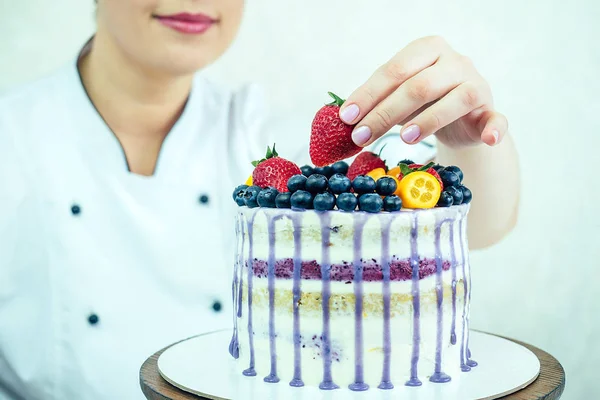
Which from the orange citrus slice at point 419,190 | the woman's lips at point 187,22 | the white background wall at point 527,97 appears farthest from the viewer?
the white background wall at point 527,97

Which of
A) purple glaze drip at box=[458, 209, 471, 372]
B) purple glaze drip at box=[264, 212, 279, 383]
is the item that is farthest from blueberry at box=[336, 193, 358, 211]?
purple glaze drip at box=[458, 209, 471, 372]

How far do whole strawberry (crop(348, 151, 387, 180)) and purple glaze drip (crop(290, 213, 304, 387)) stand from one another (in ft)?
0.81

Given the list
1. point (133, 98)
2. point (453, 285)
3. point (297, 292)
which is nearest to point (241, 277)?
point (297, 292)

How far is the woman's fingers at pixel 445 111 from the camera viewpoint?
3.74 ft

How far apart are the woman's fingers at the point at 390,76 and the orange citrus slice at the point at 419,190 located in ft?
0.55

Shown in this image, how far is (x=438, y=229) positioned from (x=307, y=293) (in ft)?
0.76

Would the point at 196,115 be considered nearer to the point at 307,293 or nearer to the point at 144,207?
the point at 144,207

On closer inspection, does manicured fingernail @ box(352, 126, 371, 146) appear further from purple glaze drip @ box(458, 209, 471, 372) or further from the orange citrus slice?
purple glaze drip @ box(458, 209, 471, 372)

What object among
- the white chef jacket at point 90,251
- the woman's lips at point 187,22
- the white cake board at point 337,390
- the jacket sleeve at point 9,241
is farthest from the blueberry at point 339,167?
the jacket sleeve at point 9,241

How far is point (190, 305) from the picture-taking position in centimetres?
194

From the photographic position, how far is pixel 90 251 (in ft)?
6.07

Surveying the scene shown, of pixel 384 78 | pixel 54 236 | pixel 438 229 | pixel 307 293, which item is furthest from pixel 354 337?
pixel 54 236

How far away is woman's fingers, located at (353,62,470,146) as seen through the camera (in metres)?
1.11

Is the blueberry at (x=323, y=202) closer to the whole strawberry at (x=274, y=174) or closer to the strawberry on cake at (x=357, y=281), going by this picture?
the strawberry on cake at (x=357, y=281)
